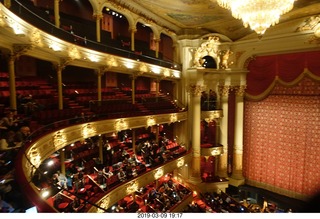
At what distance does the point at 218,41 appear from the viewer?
41.2ft

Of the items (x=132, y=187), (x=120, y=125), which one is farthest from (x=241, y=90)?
(x=132, y=187)

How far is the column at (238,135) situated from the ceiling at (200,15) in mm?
3090

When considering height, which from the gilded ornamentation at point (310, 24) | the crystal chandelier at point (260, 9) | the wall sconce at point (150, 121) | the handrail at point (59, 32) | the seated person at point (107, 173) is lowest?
the seated person at point (107, 173)

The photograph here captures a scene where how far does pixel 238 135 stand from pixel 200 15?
6370 millimetres

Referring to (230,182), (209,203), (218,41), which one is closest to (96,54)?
(218,41)

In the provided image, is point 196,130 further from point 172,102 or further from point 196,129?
point 172,102

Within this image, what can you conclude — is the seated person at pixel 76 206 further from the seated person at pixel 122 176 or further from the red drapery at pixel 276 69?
the red drapery at pixel 276 69

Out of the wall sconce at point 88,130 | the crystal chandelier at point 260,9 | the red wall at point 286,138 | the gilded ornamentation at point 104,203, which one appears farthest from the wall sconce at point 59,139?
the red wall at point 286,138

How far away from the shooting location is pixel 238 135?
12578 millimetres

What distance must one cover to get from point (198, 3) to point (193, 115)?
17.7ft

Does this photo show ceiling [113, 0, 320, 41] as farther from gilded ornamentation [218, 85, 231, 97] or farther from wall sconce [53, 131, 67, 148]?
wall sconce [53, 131, 67, 148]

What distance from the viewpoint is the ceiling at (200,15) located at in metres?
9.33

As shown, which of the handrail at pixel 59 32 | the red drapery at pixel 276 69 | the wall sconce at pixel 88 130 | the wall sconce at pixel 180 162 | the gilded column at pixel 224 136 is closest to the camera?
the handrail at pixel 59 32

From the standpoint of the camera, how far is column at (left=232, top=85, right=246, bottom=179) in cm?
1250
